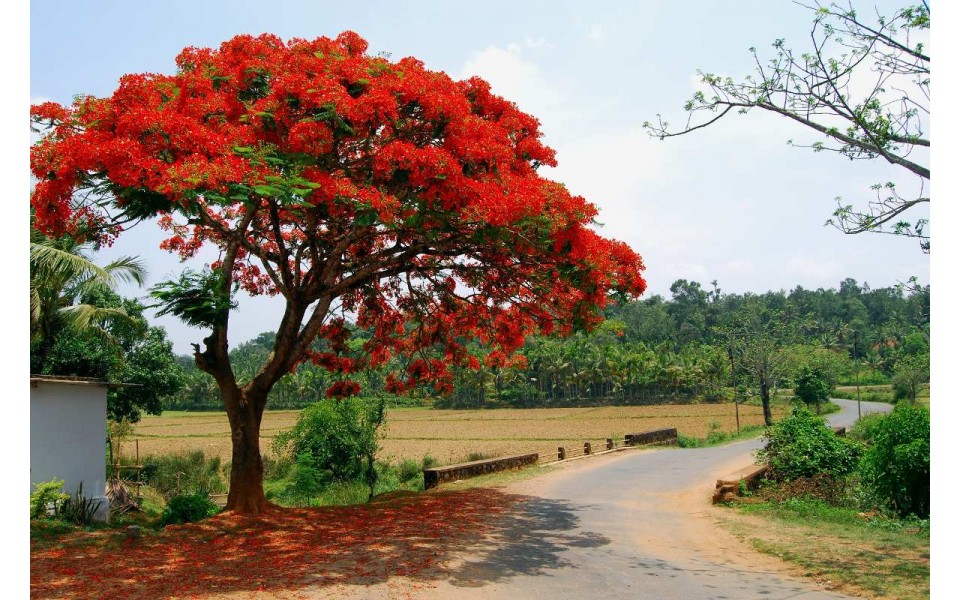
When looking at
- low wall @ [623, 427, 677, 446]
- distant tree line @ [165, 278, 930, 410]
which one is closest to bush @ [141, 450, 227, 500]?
low wall @ [623, 427, 677, 446]

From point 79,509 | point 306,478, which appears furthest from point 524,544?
point 306,478

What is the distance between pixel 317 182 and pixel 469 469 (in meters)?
10.2

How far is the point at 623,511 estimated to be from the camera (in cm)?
1270

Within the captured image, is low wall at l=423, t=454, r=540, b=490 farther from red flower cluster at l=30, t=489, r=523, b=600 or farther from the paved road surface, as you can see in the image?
red flower cluster at l=30, t=489, r=523, b=600

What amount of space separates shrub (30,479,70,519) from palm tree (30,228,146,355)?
356cm

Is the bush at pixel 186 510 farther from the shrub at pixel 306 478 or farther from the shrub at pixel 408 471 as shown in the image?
the shrub at pixel 408 471

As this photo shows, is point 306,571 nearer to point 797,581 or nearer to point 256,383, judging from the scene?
point 256,383

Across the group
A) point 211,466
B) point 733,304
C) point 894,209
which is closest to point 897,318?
point 733,304

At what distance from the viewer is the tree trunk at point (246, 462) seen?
11.6 m

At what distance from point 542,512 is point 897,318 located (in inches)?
3598

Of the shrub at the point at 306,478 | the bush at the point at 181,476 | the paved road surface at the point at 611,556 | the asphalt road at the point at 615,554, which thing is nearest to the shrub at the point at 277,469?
the bush at the point at 181,476

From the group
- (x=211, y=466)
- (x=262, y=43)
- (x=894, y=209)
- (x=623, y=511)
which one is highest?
(x=262, y=43)

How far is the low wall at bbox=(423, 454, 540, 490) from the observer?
16.5m

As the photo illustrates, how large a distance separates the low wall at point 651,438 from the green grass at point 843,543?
13960 millimetres
